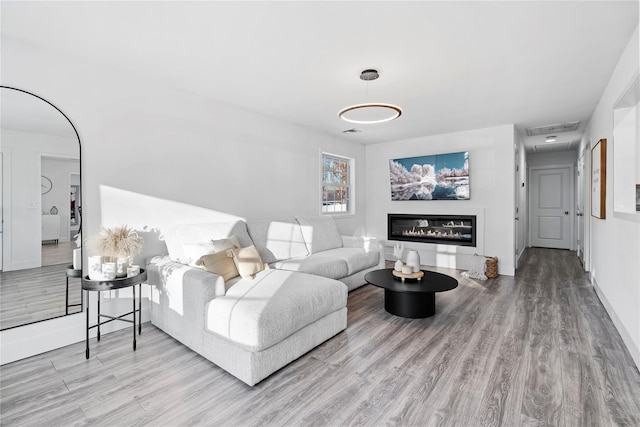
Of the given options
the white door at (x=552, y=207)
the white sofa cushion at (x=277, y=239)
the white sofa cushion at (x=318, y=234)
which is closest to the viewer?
the white sofa cushion at (x=277, y=239)

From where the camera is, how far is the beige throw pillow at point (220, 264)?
2.61 m

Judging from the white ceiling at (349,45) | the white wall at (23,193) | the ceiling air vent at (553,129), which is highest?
the ceiling air vent at (553,129)

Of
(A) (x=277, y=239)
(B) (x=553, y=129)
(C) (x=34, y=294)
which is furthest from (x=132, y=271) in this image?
(B) (x=553, y=129)

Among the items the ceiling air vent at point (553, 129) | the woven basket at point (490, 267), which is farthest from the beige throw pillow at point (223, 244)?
the ceiling air vent at point (553, 129)

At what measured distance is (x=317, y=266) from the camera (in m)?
3.52

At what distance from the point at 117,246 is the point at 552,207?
9132 millimetres

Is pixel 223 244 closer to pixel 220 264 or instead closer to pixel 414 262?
pixel 220 264

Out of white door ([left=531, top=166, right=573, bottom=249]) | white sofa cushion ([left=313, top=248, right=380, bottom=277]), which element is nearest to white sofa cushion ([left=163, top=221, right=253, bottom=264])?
white sofa cushion ([left=313, top=248, right=380, bottom=277])

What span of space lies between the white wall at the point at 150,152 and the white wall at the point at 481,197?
2773 millimetres

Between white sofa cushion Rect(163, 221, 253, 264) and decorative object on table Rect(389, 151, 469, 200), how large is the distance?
3623 mm

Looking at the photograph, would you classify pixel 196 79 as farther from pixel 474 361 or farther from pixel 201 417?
pixel 474 361

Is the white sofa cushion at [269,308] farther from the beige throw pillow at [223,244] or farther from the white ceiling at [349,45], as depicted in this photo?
the white ceiling at [349,45]

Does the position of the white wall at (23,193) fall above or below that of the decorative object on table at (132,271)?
above

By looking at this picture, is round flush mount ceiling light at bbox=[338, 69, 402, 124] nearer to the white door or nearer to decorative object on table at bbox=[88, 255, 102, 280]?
decorative object on table at bbox=[88, 255, 102, 280]
